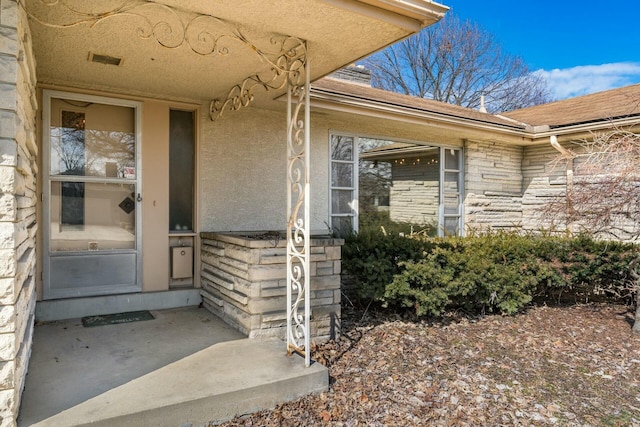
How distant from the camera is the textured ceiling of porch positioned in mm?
2705

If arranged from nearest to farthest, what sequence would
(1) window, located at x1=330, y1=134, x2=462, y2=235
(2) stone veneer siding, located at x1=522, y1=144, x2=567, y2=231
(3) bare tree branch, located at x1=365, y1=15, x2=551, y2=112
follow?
(1) window, located at x1=330, y1=134, x2=462, y2=235, (2) stone veneer siding, located at x1=522, y1=144, x2=567, y2=231, (3) bare tree branch, located at x1=365, y1=15, x2=551, y2=112

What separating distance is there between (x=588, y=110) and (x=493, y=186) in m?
2.27

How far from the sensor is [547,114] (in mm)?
8609

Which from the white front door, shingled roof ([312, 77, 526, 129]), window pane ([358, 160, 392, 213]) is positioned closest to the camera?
the white front door

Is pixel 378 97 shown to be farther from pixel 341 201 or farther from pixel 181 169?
pixel 181 169

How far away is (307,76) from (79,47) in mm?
1777

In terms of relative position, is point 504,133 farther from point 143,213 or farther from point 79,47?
point 79,47

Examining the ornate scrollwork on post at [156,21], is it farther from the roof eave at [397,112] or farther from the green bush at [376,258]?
the green bush at [376,258]

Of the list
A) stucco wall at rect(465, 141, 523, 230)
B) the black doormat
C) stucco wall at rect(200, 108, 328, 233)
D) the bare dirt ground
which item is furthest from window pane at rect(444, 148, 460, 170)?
the black doormat

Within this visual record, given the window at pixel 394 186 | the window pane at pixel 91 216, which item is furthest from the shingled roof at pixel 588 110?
the window pane at pixel 91 216

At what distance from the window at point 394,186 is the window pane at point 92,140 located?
8.57 ft

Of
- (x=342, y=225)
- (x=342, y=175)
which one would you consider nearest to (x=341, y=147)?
(x=342, y=175)

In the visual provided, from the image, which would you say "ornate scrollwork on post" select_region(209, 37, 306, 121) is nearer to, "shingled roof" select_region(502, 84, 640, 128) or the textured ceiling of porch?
the textured ceiling of porch

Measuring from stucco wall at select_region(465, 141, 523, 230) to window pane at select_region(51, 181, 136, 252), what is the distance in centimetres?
521
